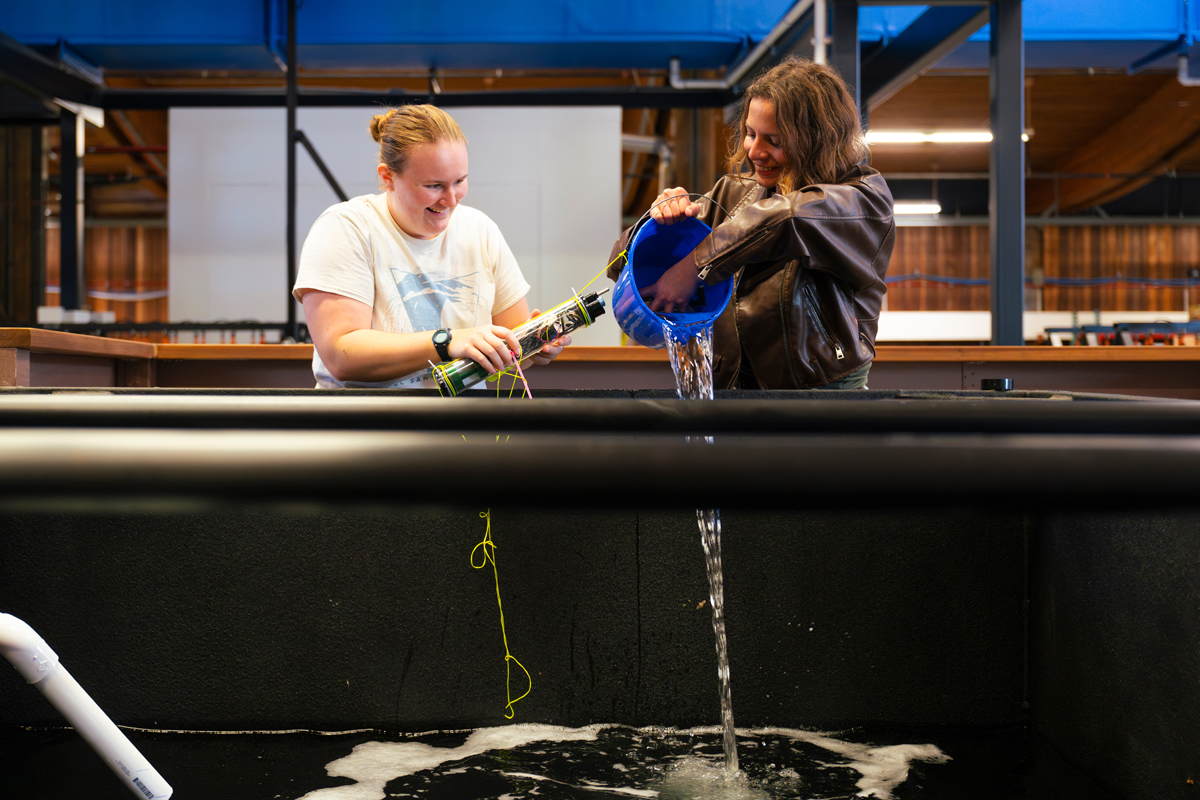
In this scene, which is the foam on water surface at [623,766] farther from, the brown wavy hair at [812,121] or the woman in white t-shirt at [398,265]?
the brown wavy hair at [812,121]

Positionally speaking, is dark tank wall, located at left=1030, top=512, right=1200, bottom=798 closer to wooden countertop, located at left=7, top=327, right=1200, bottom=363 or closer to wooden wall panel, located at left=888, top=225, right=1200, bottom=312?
wooden countertop, located at left=7, top=327, right=1200, bottom=363

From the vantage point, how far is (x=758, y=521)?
1.26 meters

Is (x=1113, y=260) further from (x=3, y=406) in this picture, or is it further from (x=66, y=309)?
(x=3, y=406)

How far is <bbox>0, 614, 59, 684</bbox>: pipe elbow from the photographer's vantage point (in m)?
0.84

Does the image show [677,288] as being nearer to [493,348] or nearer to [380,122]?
[493,348]

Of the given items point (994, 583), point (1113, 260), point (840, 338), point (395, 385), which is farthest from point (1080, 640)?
point (1113, 260)

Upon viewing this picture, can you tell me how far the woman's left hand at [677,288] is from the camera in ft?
4.73

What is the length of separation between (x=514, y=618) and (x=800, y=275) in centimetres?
81

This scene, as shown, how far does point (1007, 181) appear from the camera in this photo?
324 centimetres

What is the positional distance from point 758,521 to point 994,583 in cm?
36

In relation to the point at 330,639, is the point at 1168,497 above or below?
above

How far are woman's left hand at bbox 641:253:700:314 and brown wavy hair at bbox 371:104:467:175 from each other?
1.64 feet

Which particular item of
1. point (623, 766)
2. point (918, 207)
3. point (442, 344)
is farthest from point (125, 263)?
point (623, 766)

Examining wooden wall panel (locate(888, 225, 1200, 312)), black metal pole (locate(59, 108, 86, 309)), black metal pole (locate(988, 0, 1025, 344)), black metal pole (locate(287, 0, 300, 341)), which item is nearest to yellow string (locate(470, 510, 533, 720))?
black metal pole (locate(988, 0, 1025, 344))
